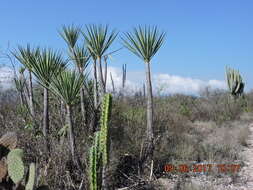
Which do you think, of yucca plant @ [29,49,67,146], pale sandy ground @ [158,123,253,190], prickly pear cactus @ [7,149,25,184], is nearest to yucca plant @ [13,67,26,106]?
yucca plant @ [29,49,67,146]

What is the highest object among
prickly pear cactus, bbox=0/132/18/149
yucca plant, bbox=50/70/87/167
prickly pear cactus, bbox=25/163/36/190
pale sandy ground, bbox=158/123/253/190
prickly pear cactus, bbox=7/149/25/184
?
yucca plant, bbox=50/70/87/167

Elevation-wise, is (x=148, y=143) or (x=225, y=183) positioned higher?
(x=148, y=143)

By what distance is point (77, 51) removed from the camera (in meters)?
5.22

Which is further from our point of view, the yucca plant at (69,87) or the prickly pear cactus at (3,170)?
the yucca plant at (69,87)

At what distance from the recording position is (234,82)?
41.3 ft

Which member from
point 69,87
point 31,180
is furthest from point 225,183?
point 31,180

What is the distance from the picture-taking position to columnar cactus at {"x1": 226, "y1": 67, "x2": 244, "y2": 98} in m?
12.6

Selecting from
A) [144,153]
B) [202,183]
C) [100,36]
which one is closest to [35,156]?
[144,153]

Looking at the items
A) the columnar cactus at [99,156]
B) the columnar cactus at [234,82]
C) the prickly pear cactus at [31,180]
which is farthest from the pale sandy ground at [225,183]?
the columnar cactus at [234,82]

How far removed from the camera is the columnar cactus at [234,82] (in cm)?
1262

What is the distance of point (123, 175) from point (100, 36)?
2273 millimetres

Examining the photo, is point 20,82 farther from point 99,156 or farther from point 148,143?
point 99,156

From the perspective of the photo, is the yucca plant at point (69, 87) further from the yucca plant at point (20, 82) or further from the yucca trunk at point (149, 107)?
the yucca plant at point (20, 82)

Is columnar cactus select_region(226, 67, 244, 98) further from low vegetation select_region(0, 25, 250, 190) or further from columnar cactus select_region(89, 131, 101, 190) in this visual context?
columnar cactus select_region(89, 131, 101, 190)
